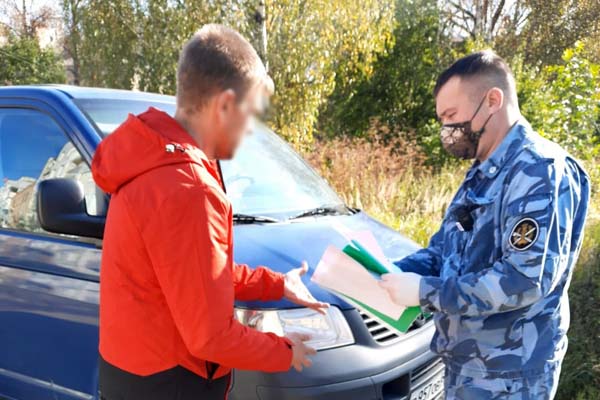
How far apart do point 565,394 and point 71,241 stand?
3.15m

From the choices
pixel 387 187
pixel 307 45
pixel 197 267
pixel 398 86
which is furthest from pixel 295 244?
pixel 398 86

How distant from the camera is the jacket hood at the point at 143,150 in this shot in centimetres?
143

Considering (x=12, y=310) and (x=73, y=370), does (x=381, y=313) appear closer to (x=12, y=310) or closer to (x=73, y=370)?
(x=73, y=370)

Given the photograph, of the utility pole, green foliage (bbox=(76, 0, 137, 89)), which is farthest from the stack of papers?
green foliage (bbox=(76, 0, 137, 89))

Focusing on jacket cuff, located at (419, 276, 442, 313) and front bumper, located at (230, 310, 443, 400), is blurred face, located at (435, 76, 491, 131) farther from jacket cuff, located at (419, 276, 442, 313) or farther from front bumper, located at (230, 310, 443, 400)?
front bumper, located at (230, 310, 443, 400)

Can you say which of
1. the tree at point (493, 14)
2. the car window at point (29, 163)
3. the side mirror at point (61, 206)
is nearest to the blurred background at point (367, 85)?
the car window at point (29, 163)

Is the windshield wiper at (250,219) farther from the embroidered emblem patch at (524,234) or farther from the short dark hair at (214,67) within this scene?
the embroidered emblem patch at (524,234)

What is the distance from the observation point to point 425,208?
6953 mm

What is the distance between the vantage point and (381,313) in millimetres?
1846

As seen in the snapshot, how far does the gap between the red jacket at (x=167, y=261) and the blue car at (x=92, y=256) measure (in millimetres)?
645

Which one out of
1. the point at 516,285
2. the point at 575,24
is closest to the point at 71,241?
the point at 516,285

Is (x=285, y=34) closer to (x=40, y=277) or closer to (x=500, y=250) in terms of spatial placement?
(x=40, y=277)

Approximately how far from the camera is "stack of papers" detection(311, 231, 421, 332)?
1811 mm

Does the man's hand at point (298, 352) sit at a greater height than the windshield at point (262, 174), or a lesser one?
lesser
